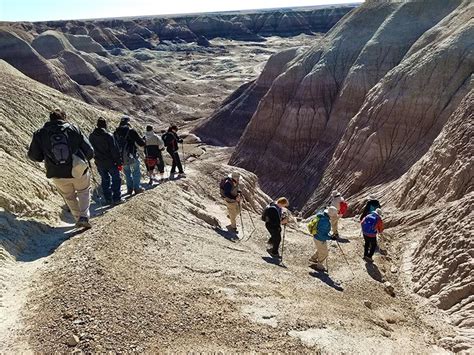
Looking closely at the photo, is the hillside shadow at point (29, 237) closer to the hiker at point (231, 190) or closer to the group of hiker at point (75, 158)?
the group of hiker at point (75, 158)

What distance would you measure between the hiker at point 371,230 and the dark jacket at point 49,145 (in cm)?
636

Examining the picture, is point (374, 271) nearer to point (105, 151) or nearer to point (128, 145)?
point (128, 145)

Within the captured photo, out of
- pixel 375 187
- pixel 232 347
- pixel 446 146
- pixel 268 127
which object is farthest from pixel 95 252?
pixel 268 127

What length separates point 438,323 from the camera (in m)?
8.29

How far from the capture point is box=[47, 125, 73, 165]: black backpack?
7.52 m

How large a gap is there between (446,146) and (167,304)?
1104cm

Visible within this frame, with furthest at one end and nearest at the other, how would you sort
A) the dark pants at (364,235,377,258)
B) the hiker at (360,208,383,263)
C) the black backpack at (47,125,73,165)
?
the dark pants at (364,235,377,258)
the hiker at (360,208,383,263)
the black backpack at (47,125,73,165)

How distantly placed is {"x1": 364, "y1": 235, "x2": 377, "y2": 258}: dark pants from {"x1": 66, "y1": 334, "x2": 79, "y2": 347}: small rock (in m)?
7.42

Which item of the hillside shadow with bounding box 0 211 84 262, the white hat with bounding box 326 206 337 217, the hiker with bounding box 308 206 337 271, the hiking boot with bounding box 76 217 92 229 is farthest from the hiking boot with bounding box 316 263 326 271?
the hillside shadow with bounding box 0 211 84 262

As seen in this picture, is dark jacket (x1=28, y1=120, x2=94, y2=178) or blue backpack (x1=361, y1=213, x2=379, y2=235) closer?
dark jacket (x1=28, y1=120, x2=94, y2=178)

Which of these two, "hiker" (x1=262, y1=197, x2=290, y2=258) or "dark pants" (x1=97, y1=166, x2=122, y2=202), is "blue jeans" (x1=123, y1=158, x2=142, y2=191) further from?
"hiker" (x1=262, y1=197, x2=290, y2=258)

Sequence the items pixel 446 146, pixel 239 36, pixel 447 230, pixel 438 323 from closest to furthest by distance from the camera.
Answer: pixel 438 323 < pixel 447 230 < pixel 446 146 < pixel 239 36

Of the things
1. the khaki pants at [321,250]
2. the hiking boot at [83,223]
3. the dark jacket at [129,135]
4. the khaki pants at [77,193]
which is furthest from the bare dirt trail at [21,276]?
the khaki pants at [321,250]

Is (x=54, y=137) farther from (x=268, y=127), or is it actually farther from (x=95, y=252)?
(x=268, y=127)
